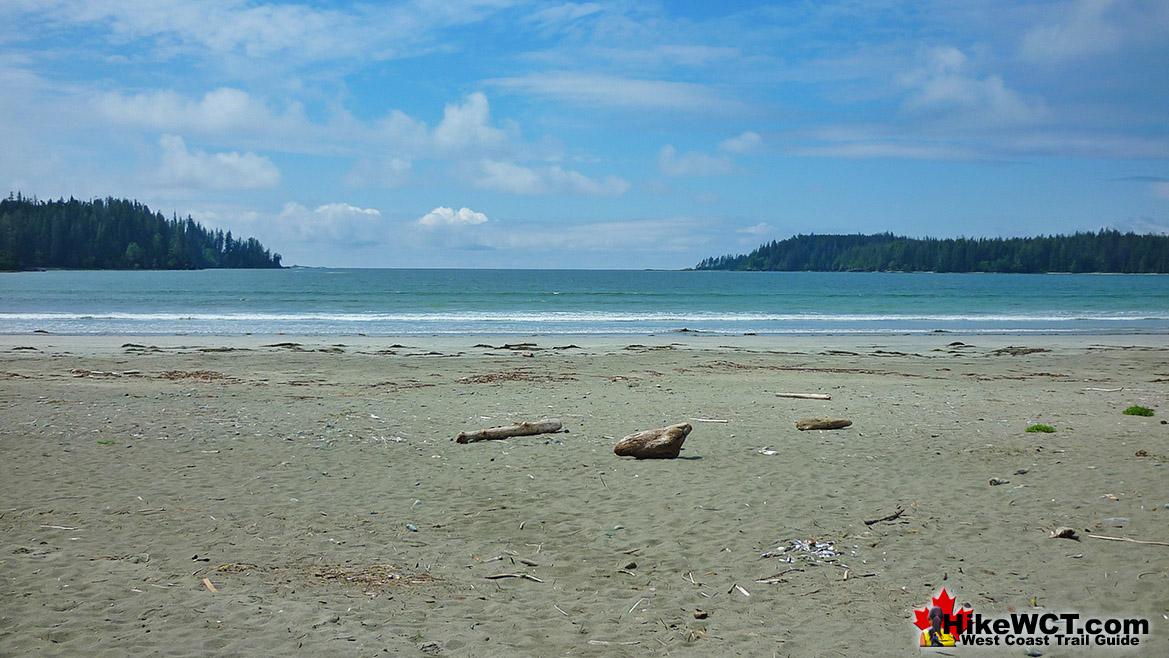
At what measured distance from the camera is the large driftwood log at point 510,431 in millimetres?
8891


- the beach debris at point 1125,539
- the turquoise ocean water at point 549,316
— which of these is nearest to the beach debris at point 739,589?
the beach debris at point 1125,539

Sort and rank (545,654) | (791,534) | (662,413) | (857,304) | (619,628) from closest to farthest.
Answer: (545,654), (619,628), (791,534), (662,413), (857,304)

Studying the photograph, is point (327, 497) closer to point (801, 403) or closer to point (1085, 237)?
point (801, 403)

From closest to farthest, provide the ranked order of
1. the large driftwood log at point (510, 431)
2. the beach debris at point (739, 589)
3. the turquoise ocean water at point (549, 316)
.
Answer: the beach debris at point (739, 589), the large driftwood log at point (510, 431), the turquoise ocean water at point (549, 316)

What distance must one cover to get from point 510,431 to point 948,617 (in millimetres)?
5677

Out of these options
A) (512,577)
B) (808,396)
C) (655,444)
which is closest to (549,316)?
(808,396)

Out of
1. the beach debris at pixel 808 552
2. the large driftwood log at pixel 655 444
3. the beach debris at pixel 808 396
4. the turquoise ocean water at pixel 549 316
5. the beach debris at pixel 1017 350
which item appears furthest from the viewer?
the turquoise ocean water at pixel 549 316

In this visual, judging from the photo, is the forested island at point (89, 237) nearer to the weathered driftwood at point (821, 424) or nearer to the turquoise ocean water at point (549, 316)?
the turquoise ocean water at point (549, 316)

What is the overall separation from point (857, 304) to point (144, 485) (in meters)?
53.5

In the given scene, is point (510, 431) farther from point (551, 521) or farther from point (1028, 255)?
point (1028, 255)

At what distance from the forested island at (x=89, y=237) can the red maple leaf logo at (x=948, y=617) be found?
454 ft

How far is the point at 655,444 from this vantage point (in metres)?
7.98

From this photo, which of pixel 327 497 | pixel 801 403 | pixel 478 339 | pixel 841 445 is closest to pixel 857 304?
pixel 478 339

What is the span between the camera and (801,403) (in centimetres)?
1195
